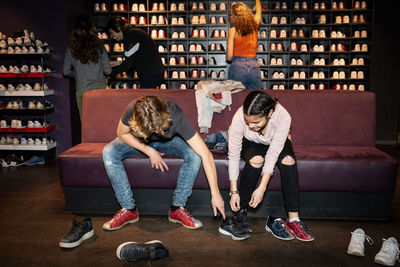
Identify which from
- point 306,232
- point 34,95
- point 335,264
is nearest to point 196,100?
point 306,232

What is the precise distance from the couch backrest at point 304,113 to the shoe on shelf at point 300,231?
91 cm

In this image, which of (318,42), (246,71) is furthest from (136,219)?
(318,42)

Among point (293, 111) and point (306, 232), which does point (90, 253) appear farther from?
point (293, 111)

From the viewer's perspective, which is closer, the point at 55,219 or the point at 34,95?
the point at 55,219

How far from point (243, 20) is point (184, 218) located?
85.1 inches

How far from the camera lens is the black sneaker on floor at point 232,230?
236cm

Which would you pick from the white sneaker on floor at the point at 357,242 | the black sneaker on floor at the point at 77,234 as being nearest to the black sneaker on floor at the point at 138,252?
the black sneaker on floor at the point at 77,234

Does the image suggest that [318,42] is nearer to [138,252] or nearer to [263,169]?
[263,169]

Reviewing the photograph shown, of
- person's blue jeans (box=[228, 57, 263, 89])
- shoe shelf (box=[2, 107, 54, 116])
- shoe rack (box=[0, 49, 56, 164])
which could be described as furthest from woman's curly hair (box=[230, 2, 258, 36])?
shoe shelf (box=[2, 107, 54, 116])

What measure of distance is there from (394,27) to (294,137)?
4192 mm

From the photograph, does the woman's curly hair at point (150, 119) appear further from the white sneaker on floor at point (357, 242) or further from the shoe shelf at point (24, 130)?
the shoe shelf at point (24, 130)

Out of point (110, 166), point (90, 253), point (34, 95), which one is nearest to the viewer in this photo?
point (90, 253)

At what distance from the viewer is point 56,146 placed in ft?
16.6

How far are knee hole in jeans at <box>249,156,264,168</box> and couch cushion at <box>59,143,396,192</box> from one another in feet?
0.85
